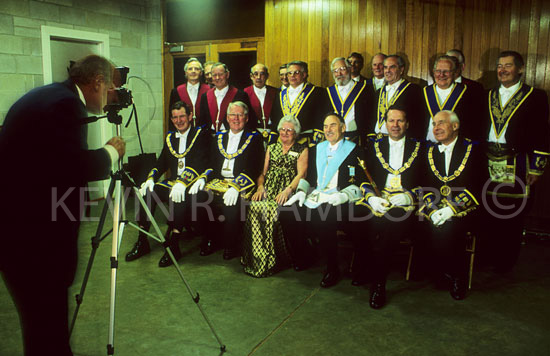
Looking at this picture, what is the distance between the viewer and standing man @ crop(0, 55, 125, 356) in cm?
140

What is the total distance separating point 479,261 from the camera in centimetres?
362

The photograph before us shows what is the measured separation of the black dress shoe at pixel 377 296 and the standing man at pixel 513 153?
1153mm

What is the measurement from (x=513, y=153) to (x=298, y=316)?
6.63ft

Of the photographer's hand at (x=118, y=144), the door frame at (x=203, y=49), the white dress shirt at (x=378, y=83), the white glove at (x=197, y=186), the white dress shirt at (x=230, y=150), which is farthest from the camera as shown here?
the door frame at (x=203, y=49)

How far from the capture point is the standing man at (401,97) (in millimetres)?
3611

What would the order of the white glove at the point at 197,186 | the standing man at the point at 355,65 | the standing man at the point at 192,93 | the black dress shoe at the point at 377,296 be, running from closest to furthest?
the black dress shoe at the point at 377,296 < the white glove at the point at 197,186 < the standing man at the point at 355,65 < the standing man at the point at 192,93

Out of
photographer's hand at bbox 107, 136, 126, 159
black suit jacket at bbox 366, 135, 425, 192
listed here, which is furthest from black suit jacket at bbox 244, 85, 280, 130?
photographer's hand at bbox 107, 136, 126, 159

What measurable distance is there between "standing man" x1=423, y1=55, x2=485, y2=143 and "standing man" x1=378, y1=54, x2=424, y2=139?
8 cm

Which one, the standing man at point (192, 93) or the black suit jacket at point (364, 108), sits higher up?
the standing man at point (192, 93)

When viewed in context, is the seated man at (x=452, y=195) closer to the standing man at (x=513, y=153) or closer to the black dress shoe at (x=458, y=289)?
the black dress shoe at (x=458, y=289)

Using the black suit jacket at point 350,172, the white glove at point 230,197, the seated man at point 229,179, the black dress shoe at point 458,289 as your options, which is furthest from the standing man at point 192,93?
the black dress shoe at point 458,289

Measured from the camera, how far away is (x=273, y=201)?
3453 millimetres

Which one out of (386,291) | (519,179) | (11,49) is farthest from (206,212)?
(11,49)

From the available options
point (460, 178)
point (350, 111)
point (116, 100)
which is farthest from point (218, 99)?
point (116, 100)
